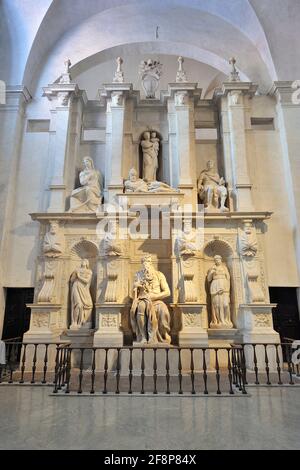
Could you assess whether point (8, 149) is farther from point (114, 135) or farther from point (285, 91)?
point (285, 91)

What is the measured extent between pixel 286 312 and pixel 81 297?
208 inches

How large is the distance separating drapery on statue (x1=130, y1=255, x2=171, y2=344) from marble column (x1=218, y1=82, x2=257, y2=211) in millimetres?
3033

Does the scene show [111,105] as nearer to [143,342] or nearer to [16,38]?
[16,38]

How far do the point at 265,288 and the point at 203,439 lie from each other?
5.55 metres

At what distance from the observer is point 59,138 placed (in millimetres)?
9539

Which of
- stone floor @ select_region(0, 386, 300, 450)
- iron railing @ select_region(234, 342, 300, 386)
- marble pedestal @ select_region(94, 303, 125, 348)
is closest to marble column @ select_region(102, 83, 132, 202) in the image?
marble pedestal @ select_region(94, 303, 125, 348)

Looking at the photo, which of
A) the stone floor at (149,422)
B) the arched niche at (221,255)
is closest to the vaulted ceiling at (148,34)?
the arched niche at (221,255)

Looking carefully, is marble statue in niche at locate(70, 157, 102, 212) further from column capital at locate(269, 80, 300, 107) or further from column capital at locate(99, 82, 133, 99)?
column capital at locate(269, 80, 300, 107)

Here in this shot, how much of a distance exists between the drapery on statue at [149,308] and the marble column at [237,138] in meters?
3.03

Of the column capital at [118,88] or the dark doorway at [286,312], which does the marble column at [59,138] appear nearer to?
the column capital at [118,88]

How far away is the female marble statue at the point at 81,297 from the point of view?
8.28 metres

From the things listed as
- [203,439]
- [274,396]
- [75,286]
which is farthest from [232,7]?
[203,439]

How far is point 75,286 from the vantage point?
27.6 feet

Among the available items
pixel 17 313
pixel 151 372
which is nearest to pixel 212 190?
pixel 151 372
